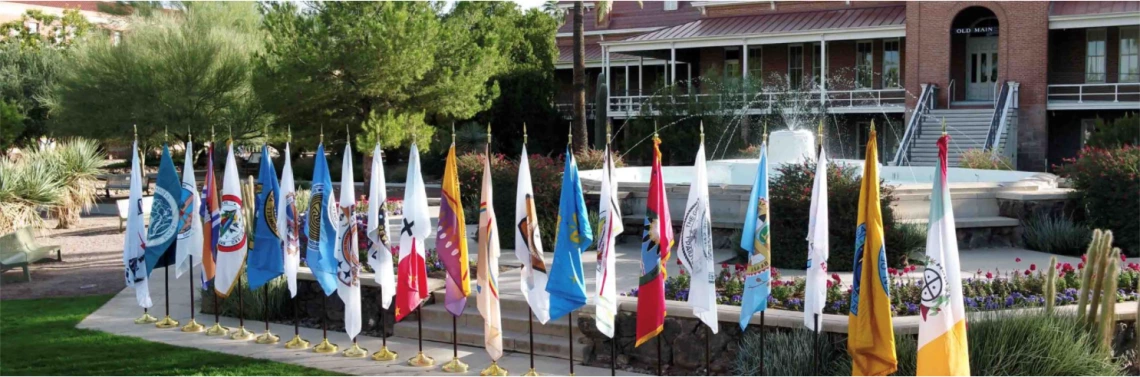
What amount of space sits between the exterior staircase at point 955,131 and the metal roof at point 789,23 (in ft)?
11.6

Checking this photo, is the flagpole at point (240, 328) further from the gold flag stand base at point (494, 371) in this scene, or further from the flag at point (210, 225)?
the gold flag stand base at point (494, 371)

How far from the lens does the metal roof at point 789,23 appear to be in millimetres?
34625

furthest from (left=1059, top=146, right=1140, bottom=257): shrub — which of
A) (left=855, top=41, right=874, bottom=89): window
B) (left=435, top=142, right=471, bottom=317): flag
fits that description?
(left=855, top=41, right=874, bottom=89): window

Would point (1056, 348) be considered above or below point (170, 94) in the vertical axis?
below

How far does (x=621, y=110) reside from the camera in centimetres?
3922

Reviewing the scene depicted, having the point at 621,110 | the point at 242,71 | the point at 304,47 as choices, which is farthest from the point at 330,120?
the point at 621,110

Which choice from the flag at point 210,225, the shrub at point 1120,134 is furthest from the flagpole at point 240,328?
the shrub at point 1120,134

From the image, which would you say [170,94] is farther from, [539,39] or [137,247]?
[137,247]

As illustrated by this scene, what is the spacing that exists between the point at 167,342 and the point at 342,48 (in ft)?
51.6

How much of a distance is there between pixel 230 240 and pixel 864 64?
29.1 meters

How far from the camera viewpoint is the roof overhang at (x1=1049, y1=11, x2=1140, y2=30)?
2953 centimetres

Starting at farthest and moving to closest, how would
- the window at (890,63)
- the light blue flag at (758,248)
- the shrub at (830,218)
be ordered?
the window at (890,63) → the shrub at (830,218) → the light blue flag at (758,248)

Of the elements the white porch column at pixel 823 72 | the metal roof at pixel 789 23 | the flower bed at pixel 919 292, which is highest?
the metal roof at pixel 789 23

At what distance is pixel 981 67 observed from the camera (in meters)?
33.8
